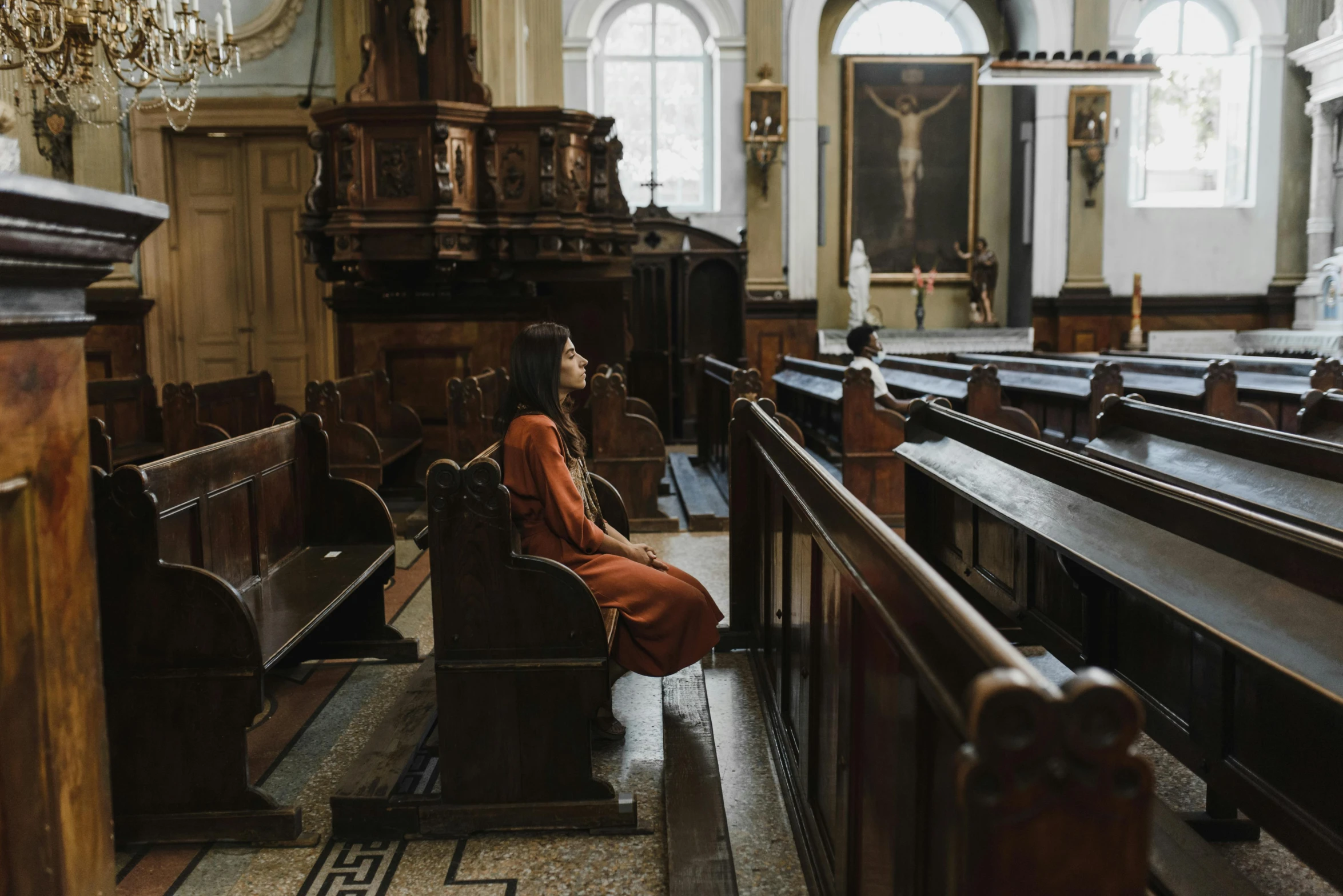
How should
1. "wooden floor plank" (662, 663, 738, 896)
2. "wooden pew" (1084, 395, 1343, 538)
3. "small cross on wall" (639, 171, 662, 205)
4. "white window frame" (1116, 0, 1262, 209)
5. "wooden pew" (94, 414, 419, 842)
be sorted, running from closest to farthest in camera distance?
"wooden floor plank" (662, 663, 738, 896), "wooden pew" (94, 414, 419, 842), "wooden pew" (1084, 395, 1343, 538), "small cross on wall" (639, 171, 662, 205), "white window frame" (1116, 0, 1262, 209)

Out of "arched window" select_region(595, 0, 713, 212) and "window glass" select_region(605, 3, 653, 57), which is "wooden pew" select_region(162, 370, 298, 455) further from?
"window glass" select_region(605, 3, 653, 57)

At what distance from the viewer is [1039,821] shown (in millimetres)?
953

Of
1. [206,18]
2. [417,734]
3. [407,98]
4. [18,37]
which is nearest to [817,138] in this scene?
[407,98]

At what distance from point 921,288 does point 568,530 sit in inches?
446

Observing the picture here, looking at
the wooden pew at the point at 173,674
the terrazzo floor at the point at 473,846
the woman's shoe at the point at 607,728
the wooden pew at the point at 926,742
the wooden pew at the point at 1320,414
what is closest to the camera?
the wooden pew at the point at 926,742

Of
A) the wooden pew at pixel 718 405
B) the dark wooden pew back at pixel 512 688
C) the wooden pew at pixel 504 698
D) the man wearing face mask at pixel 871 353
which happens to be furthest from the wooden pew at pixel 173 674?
the man wearing face mask at pixel 871 353

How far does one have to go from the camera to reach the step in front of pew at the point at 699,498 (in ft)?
20.9

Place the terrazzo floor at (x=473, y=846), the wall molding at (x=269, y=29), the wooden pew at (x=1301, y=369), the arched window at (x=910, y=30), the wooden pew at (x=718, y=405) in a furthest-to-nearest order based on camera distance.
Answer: the arched window at (x=910, y=30) < the wall molding at (x=269, y=29) < the wooden pew at (x=718, y=405) < the wooden pew at (x=1301, y=369) < the terrazzo floor at (x=473, y=846)

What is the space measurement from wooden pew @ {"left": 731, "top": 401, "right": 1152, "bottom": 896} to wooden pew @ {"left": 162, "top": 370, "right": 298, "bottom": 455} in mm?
3778

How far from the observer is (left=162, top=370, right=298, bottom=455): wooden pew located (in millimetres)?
6059

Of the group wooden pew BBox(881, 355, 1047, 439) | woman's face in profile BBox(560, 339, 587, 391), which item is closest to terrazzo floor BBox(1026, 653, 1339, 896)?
woman's face in profile BBox(560, 339, 587, 391)

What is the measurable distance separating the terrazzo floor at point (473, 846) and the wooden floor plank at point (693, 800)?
→ 6 centimetres

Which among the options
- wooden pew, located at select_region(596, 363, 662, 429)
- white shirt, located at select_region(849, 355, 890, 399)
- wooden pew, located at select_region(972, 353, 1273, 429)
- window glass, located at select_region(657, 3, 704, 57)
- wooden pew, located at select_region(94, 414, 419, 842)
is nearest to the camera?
wooden pew, located at select_region(94, 414, 419, 842)

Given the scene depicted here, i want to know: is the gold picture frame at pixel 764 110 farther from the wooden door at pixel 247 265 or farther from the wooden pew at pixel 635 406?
the wooden pew at pixel 635 406
